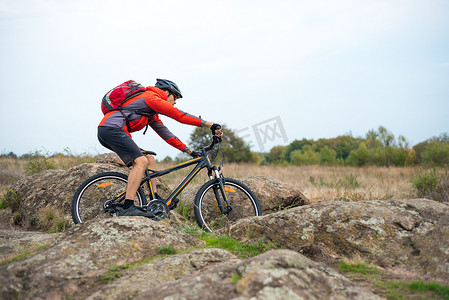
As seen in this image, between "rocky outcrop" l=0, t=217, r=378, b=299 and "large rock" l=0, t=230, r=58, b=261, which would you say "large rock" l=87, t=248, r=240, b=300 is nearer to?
"rocky outcrop" l=0, t=217, r=378, b=299

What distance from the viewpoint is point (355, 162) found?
98.8 feet

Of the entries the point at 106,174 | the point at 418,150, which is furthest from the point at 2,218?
the point at 418,150

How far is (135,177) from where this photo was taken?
5398 millimetres

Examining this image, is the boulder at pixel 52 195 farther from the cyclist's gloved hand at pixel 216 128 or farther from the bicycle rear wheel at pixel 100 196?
the cyclist's gloved hand at pixel 216 128

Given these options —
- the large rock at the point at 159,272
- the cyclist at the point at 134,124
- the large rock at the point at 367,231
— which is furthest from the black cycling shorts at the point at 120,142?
the large rock at the point at 159,272

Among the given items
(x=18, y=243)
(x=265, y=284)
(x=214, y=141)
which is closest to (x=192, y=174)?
(x=214, y=141)

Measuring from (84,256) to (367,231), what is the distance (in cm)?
312

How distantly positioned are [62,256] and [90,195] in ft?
10.8

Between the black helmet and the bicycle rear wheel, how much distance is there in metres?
1.44

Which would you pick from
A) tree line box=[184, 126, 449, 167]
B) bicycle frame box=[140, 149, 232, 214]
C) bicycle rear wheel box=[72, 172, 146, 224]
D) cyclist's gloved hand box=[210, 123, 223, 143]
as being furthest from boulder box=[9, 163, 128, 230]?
tree line box=[184, 126, 449, 167]

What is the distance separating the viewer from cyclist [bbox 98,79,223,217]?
5.40m

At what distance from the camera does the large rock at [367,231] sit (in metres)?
4.18

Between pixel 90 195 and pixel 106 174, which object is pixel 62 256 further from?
pixel 90 195

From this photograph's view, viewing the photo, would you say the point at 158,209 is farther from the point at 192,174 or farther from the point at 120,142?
the point at 120,142
